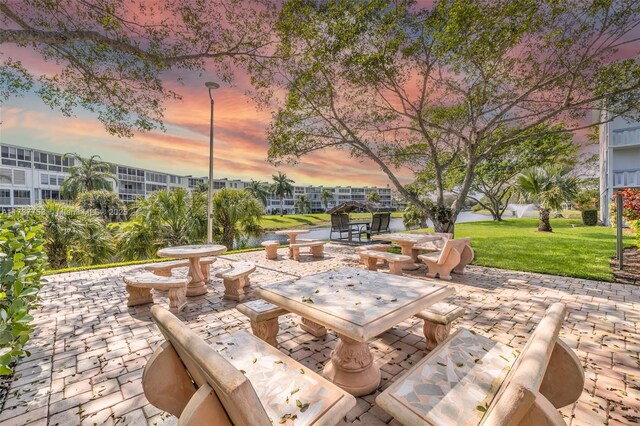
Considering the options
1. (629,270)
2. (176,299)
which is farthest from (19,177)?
(629,270)

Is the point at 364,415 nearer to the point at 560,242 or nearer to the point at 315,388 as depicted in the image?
the point at 315,388

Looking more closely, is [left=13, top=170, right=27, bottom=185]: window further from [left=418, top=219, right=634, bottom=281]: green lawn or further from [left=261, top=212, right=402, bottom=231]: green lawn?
[left=418, top=219, right=634, bottom=281]: green lawn

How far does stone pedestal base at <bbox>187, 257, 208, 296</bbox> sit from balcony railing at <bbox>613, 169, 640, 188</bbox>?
2499 centimetres

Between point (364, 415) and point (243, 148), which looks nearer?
point (364, 415)

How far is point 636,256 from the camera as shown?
8.41 m

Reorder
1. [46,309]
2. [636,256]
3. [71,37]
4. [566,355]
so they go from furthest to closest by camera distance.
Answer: [636,256] → [71,37] → [46,309] → [566,355]

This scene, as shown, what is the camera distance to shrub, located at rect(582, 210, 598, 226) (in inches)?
782

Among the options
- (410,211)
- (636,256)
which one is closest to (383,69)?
(636,256)

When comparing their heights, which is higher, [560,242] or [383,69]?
[383,69]

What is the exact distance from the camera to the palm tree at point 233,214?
1351cm

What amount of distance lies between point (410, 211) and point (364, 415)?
2230 cm

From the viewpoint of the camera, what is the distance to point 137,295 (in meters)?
4.83

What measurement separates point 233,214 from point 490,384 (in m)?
12.9

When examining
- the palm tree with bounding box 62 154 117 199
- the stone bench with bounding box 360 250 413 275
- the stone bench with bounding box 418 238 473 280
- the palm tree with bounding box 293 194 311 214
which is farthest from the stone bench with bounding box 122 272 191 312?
the palm tree with bounding box 293 194 311 214
